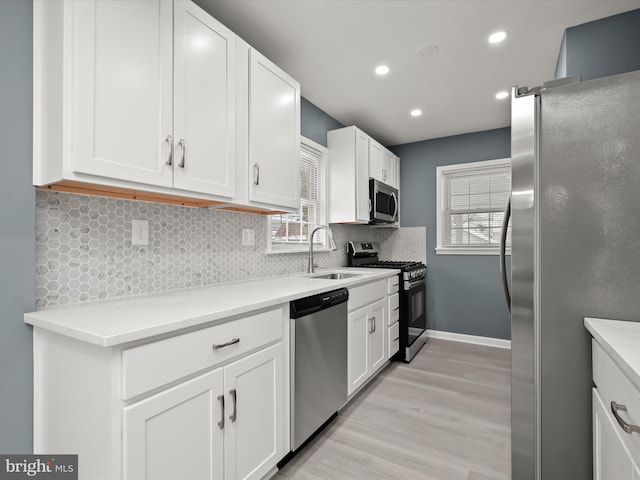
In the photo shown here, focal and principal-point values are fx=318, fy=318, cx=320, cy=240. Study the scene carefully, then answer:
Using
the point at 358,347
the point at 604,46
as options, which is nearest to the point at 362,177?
the point at 358,347

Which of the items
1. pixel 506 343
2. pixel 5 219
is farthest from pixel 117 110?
pixel 506 343

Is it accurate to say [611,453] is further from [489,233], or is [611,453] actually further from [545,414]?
[489,233]

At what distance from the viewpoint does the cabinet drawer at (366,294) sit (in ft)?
7.94

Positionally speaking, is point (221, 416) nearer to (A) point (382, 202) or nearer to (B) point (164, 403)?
(B) point (164, 403)

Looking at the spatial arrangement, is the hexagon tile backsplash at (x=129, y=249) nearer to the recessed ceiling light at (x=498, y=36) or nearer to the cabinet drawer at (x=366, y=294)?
the cabinet drawer at (x=366, y=294)

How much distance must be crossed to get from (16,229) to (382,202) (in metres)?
3.16

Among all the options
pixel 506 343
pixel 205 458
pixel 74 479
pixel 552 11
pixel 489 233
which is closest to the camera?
pixel 74 479

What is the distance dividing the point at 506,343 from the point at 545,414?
111 inches

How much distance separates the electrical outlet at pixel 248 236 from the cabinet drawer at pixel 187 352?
871 millimetres

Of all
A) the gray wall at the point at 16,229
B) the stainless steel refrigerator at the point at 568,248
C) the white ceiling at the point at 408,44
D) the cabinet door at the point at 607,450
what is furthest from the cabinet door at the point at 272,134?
the cabinet door at the point at 607,450

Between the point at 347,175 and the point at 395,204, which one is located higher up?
the point at 347,175

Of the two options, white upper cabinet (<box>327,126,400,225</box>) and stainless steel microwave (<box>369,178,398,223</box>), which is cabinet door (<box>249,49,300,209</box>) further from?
stainless steel microwave (<box>369,178,398,223</box>)

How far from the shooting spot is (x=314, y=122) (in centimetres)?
318

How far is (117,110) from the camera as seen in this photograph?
127 cm
